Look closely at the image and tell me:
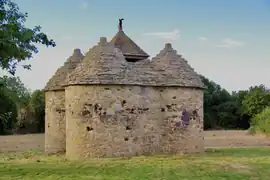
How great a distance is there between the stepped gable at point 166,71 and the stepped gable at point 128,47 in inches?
32.3

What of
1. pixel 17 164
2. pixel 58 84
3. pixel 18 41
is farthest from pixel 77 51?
pixel 18 41

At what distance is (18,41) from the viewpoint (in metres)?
12.9

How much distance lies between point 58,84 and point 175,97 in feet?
20.8

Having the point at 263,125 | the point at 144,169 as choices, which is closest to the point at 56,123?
the point at 144,169

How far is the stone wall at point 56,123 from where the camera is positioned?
894 inches

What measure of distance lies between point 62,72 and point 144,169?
970cm

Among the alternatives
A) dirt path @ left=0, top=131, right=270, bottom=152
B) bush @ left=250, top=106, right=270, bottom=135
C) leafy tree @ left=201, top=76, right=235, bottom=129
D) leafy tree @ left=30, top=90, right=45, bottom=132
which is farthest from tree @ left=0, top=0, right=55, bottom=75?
leafy tree @ left=201, top=76, right=235, bottom=129

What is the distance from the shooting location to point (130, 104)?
19062 millimetres

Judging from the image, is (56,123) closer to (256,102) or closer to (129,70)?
(129,70)

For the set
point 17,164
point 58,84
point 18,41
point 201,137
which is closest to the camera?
point 18,41

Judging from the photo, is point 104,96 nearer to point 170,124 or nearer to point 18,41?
point 170,124

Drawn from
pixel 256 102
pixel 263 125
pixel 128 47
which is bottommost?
pixel 263 125

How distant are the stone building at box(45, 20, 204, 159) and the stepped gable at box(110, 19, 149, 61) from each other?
53 millimetres

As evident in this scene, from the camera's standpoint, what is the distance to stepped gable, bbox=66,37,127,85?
61.6ft
